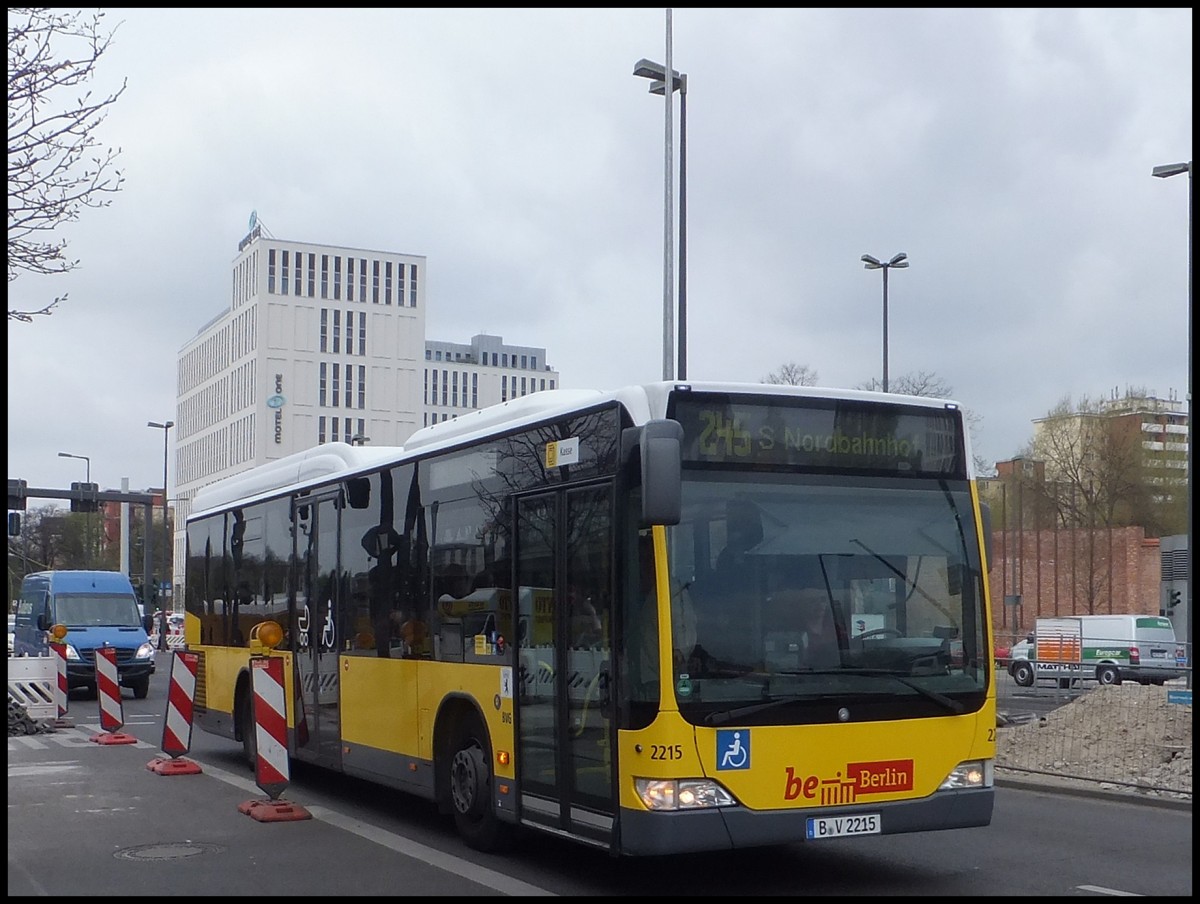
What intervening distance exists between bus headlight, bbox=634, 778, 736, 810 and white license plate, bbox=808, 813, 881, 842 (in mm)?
559

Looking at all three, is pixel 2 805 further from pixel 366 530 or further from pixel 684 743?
pixel 684 743

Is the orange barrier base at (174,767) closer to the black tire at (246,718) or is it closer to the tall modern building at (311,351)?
the black tire at (246,718)

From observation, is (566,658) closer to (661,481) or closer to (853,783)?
(661,481)

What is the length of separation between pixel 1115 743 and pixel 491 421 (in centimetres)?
915

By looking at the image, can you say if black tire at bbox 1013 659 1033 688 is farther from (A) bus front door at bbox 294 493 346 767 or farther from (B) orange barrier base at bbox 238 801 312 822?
(B) orange barrier base at bbox 238 801 312 822

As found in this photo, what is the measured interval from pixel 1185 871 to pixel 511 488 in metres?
5.18

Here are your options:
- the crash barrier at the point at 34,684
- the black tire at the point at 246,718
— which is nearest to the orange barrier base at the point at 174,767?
the black tire at the point at 246,718

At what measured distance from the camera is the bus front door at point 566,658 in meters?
8.56

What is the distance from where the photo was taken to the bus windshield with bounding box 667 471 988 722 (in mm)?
8219

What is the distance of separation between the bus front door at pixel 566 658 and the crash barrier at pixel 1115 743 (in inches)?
278

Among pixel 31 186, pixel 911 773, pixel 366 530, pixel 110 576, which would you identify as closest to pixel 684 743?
pixel 911 773

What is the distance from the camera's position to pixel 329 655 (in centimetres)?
1323

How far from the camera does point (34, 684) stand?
23.0 meters

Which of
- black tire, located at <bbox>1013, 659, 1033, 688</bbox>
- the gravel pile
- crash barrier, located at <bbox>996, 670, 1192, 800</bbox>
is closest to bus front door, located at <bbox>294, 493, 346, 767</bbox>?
crash barrier, located at <bbox>996, 670, 1192, 800</bbox>
